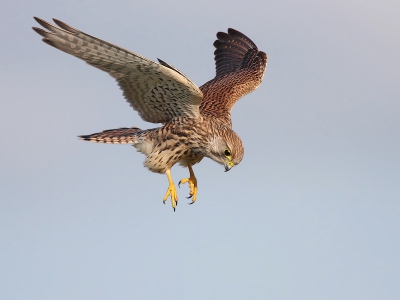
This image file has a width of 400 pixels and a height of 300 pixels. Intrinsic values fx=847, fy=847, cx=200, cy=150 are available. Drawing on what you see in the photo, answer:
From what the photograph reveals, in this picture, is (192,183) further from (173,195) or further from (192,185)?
(173,195)

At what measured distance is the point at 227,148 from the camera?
11.7m

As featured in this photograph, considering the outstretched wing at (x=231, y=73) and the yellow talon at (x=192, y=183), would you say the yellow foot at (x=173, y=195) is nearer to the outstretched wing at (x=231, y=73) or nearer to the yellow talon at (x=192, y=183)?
the yellow talon at (x=192, y=183)

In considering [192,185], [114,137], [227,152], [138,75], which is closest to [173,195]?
[192,185]

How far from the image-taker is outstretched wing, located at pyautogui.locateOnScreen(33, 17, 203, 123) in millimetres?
10617

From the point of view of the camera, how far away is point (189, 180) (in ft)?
42.1

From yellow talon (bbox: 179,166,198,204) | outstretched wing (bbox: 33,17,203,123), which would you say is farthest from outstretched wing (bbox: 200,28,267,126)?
yellow talon (bbox: 179,166,198,204)

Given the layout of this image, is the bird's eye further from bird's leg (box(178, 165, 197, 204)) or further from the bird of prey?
bird's leg (box(178, 165, 197, 204))

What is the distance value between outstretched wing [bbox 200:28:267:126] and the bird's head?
0.86 metres

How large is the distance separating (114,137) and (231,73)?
3455 mm

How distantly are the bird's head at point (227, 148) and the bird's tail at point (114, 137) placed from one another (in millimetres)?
1604

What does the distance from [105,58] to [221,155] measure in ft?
7.01

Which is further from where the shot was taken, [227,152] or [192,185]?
[192,185]

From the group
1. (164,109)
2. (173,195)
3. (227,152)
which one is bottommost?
Answer: (173,195)

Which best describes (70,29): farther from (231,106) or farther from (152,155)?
(231,106)
